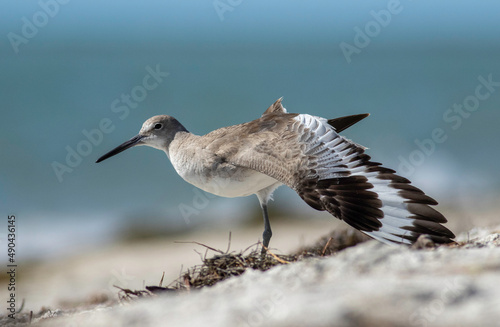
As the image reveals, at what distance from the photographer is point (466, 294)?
269cm

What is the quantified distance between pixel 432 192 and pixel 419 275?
1110 centimetres

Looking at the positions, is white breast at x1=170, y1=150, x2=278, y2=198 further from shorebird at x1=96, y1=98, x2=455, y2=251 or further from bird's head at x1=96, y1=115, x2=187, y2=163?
bird's head at x1=96, y1=115, x2=187, y2=163

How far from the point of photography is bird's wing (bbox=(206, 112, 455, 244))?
15.5ft

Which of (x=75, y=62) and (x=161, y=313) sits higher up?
(x=75, y=62)

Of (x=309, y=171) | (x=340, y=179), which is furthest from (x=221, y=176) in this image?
(x=340, y=179)

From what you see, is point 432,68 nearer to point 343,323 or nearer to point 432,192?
point 432,192

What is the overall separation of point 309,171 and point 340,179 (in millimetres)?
285

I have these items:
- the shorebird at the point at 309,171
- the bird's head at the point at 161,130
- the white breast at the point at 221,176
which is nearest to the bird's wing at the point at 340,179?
the shorebird at the point at 309,171

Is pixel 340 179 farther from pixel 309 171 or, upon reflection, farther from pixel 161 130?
pixel 161 130

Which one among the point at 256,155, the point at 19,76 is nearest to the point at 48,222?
the point at 256,155

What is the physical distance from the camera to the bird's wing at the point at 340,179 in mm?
4719

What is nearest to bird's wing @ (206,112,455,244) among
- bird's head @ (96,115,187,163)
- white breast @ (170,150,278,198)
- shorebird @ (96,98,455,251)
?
shorebird @ (96,98,455,251)

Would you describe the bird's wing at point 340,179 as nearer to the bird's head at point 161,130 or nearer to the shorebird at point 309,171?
the shorebird at point 309,171

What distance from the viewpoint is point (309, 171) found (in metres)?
5.17
